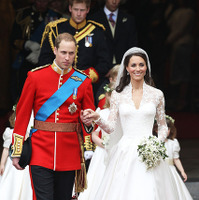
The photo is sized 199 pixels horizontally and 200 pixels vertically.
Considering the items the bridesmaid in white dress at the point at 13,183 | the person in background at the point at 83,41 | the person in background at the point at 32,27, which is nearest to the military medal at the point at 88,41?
the person in background at the point at 83,41

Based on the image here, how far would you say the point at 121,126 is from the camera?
6062mm

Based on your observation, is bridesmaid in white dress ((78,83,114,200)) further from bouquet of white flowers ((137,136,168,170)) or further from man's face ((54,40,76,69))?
man's face ((54,40,76,69))

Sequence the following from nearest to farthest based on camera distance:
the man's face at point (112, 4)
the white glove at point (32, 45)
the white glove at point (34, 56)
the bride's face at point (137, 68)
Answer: the bride's face at point (137, 68) < the man's face at point (112, 4) < the white glove at point (32, 45) < the white glove at point (34, 56)

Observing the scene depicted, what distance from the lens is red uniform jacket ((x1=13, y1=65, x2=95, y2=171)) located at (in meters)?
5.52

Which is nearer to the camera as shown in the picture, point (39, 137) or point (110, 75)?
point (39, 137)

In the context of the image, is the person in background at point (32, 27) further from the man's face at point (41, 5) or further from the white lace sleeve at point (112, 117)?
the white lace sleeve at point (112, 117)

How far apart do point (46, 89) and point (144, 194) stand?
1.11 meters

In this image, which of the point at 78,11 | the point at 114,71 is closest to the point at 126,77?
the point at 114,71

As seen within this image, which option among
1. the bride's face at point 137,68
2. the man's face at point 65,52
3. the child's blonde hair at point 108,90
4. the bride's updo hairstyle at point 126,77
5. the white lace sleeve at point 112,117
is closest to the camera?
Result: the man's face at point 65,52

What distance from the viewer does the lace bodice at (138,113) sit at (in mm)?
5891

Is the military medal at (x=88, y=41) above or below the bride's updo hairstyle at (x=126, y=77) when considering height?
above

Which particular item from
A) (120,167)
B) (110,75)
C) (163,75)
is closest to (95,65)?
(110,75)

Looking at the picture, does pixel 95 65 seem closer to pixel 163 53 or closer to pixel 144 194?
pixel 144 194

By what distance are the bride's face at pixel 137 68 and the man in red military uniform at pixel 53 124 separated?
508 millimetres
